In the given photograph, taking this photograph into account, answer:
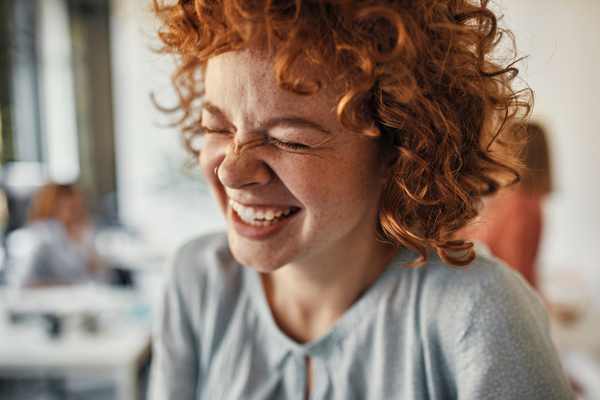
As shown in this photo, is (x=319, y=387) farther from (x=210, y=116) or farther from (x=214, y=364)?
(x=210, y=116)

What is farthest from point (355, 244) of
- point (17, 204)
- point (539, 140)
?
point (17, 204)

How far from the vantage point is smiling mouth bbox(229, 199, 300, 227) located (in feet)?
2.31

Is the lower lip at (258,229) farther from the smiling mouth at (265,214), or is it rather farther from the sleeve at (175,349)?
the sleeve at (175,349)

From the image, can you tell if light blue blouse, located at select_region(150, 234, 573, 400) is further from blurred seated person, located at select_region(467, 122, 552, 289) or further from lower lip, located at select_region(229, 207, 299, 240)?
blurred seated person, located at select_region(467, 122, 552, 289)

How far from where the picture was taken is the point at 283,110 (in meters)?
0.61

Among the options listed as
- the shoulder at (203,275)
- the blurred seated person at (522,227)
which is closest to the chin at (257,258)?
the shoulder at (203,275)

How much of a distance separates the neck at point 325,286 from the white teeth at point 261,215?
14 centimetres

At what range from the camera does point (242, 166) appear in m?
0.64

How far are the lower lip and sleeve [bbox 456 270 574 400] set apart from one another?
37 cm

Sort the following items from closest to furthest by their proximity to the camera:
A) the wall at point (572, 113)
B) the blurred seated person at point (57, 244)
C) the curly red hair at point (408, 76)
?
the curly red hair at point (408, 76)
the blurred seated person at point (57, 244)
the wall at point (572, 113)


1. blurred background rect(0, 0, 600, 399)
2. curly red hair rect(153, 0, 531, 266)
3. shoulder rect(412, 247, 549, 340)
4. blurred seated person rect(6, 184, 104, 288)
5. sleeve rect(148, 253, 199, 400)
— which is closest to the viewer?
curly red hair rect(153, 0, 531, 266)

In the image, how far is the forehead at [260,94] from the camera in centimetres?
60

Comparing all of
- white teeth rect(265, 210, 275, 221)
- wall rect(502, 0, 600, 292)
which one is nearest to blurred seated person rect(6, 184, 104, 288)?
white teeth rect(265, 210, 275, 221)

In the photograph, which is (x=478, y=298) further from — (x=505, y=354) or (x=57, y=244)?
(x=57, y=244)
